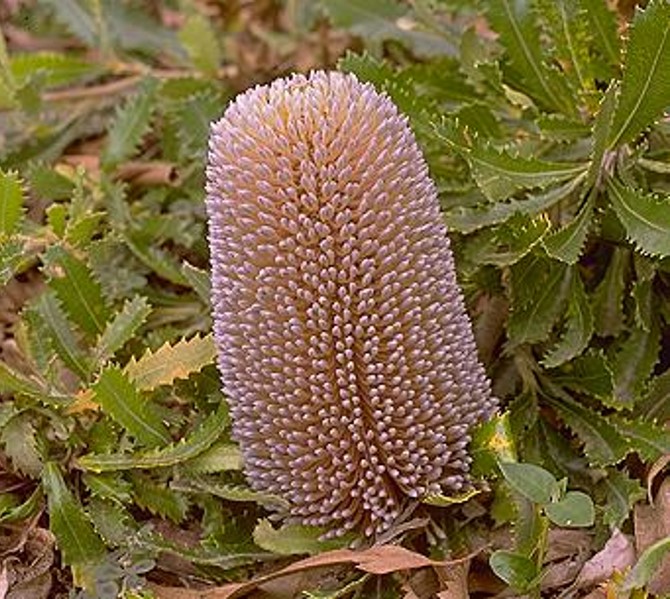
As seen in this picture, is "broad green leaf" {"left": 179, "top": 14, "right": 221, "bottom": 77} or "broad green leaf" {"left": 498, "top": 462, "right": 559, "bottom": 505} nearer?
"broad green leaf" {"left": 498, "top": 462, "right": 559, "bottom": 505}

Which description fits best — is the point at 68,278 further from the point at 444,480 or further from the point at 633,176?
the point at 633,176

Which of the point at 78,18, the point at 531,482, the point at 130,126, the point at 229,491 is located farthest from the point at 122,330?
the point at 78,18

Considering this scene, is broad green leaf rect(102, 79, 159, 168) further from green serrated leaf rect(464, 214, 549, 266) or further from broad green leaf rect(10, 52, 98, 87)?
green serrated leaf rect(464, 214, 549, 266)

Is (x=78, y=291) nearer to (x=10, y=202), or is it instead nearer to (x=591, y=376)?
(x=10, y=202)

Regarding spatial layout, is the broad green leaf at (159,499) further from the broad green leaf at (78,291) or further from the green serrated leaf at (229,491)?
the broad green leaf at (78,291)

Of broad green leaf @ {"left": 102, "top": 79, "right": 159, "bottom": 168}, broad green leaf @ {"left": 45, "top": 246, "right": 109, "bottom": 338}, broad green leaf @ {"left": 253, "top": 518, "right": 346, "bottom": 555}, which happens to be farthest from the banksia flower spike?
broad green leaf @ {"left": 102, "top": 79, "right": 159, "bottom": 168}
